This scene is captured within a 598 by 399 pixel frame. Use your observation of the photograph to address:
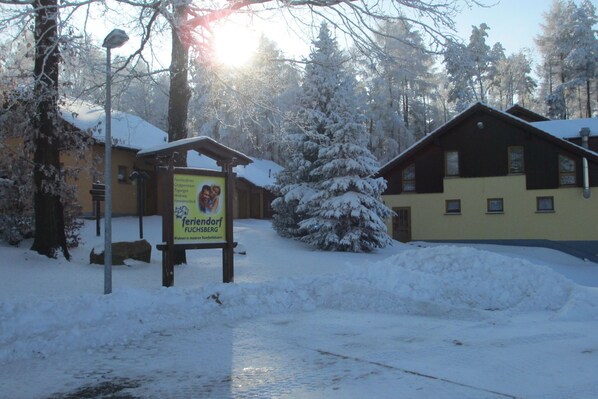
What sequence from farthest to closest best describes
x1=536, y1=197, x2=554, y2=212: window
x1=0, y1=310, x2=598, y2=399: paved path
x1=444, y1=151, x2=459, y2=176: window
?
x1=444, y1=151, x2=459, y2=176: window, x1=536, y1=197, x2=554, y2=212: window, x1=0, y1=310, x2=598, y2=399: paved path

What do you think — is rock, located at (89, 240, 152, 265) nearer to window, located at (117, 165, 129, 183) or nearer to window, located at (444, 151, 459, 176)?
window, located at (117, 165, 129, 183)

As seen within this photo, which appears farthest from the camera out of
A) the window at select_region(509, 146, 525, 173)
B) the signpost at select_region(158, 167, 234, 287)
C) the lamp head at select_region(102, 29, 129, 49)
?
the window at select_region(509, 146, 525, 173)

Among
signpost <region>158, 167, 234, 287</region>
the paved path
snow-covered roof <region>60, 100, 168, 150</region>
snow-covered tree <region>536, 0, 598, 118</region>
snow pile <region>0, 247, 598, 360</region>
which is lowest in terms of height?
the paved path

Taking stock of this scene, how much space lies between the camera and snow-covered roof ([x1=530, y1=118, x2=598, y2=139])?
30.7m

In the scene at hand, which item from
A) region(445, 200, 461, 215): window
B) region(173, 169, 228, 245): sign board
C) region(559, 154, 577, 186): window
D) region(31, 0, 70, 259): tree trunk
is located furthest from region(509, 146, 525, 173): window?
region(31, 0, 70, 259): tree trunk

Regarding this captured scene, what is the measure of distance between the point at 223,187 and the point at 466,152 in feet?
70.9

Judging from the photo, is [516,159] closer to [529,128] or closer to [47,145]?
[529,128]

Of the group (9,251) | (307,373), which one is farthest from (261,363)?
(9,251)

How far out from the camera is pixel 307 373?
5.29 meters

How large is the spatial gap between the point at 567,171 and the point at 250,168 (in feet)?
70.1

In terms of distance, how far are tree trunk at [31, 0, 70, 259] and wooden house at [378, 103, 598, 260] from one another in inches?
822

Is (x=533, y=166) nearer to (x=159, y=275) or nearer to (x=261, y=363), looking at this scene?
(x=159, y=275)

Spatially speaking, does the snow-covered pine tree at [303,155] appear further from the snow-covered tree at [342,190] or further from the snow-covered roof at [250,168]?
the snow-covered roof at [250,168]

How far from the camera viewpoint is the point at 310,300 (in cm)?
936
